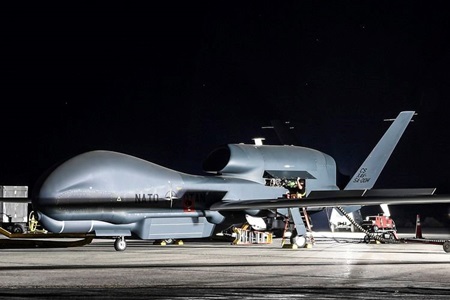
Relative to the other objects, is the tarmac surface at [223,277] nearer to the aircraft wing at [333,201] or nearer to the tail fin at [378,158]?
the aircraft wing at [333,201]

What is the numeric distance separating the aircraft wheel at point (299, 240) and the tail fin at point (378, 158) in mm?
8037

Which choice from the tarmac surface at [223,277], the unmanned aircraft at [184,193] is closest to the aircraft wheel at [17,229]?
the unmanned aircraft at [184,193]

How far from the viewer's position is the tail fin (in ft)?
128

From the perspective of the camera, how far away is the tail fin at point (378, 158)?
39062 mm

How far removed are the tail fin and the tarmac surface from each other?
48.4 feet

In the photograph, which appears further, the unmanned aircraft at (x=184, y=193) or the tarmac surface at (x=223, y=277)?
the unmanned aircraft at (x=184, y=193)

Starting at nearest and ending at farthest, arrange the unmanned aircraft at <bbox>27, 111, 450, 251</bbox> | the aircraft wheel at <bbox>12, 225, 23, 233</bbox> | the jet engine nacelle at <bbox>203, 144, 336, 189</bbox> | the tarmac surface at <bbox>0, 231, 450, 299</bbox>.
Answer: the tarmac surface at <bbox>0, 231, 450, 299</bbox> < the unmanned aircraft at <bbox>27, 111, 450, 251</bbox> < the jet engine nacelle at <bbox>203, 144, 336, 189</bbox> < the aircraft wheel at <bbox>12, 225, 23, 233</bbox>

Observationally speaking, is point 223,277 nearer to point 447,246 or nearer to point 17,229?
point 447,246

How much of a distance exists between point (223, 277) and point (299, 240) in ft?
50.0

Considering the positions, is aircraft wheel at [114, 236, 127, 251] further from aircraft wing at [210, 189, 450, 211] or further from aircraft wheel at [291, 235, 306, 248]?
aircraft wheel at [291, 235, 306, 248]

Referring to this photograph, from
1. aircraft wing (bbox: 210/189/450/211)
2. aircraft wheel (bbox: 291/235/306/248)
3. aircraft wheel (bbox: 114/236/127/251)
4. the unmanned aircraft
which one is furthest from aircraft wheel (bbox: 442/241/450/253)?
aircraft wheel (bbox: 114/236/127/251)

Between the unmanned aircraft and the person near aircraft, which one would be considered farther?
the person near aircraft

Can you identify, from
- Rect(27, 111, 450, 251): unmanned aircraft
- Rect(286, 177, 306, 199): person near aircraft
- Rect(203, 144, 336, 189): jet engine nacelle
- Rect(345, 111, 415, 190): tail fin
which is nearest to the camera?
Rect(27, 111, 450, 251): unmanned aircraft

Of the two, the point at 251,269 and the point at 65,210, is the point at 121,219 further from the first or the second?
the point at 251,269
